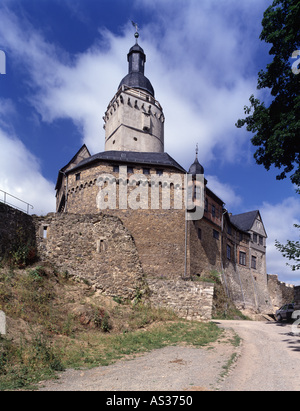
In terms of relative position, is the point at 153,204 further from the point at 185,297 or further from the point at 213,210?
the point at 185,297

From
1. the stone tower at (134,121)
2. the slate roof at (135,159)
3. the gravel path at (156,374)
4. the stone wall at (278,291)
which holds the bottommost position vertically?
the gravel path at (156,374)

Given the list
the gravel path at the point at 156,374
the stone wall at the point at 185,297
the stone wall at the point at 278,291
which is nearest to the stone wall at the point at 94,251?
the stone wall at the point at 185,297

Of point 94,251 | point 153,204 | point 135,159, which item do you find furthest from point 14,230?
point 135,159

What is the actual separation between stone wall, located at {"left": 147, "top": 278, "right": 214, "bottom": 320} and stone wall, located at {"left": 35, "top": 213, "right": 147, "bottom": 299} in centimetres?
109

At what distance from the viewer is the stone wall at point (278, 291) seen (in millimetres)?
47500

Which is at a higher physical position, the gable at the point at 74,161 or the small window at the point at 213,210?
the gable at the point at 74,161

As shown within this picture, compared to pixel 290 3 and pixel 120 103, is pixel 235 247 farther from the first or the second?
pixel 290 3

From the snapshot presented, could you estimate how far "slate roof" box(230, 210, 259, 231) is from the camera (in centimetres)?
4761

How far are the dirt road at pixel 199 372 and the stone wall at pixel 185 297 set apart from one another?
17.2 feet

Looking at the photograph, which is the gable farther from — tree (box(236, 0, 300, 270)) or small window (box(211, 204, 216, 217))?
tree (box(236, 0, 300, 270))

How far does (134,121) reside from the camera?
41844mm

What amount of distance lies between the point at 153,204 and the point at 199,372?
65.7ft

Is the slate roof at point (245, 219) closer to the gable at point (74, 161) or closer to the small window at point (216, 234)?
the small window at point (216, 234)

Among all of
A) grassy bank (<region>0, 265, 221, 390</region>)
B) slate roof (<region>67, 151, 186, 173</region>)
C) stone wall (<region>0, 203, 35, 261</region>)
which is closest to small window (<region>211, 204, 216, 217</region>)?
slate roof (<region>67, 151, 186, 173</region>)
